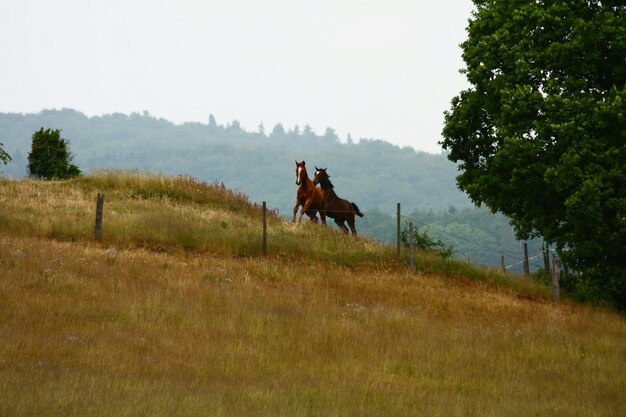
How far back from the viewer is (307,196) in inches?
1470

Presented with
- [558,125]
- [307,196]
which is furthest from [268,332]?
[307,196]

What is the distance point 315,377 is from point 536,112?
1721 cm

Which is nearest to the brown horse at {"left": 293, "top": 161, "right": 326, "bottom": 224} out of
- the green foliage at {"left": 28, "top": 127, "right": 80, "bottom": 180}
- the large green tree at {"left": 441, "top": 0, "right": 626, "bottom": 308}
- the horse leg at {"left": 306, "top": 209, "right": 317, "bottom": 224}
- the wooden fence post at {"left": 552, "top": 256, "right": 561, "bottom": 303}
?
the horse leg at {"left": 306, "top": 209, "right": 317, "bottom": 224}

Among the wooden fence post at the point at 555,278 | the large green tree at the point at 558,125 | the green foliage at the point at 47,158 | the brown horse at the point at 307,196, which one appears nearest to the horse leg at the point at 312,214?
the brown horse at the point at 307,196

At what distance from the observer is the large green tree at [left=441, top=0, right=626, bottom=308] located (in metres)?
25.2

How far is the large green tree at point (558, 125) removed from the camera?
82.8 feet

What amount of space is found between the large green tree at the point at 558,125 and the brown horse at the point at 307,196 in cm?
845

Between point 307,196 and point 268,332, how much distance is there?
20347 mm

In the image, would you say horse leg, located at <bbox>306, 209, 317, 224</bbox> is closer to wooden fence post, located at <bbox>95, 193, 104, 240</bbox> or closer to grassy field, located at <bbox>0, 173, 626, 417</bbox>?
grassy field, located at <bbox>0, 173, 626, 417</bbox>

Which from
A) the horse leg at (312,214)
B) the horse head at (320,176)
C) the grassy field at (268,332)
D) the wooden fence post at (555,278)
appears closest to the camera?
the grassy field at (268,332)

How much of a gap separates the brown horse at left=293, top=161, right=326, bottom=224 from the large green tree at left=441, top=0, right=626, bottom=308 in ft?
27.7

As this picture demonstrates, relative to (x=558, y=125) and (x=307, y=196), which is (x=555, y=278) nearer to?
(x=558, y=125)

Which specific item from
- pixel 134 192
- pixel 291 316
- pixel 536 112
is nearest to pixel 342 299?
pixel 291 316

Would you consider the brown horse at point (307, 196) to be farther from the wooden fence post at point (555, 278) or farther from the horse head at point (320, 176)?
the wooden fence post at point (555, 278)
